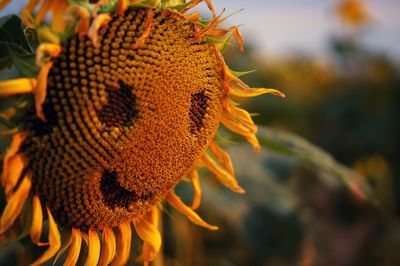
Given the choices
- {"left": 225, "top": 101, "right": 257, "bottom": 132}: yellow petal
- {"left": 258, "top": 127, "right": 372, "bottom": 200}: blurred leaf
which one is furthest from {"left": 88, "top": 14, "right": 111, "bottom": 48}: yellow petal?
{"left": 258, "top": 127, "right": 372, "bottom": 200}: blurred leaf

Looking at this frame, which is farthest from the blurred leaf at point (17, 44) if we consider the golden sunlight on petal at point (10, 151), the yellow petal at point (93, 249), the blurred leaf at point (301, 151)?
the blurred leaf at point (301, 151)

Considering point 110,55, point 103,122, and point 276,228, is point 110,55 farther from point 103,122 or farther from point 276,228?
point 276,228

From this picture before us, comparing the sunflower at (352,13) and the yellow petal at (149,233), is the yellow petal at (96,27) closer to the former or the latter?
the yellow petal at (149,233)

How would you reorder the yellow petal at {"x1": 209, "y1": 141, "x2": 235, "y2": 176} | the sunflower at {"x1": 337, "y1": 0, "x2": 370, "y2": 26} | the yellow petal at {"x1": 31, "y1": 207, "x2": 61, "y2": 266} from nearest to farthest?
1. the yellow petal at {"x1": 31, "y1": 207, "x2": 61, "y2": 266}
2. the yellow petal at {"x1": 209, "y1": 141, "x2": 235, "y2": 176}
3. the sunflower at {"x1": 337, "y1": 0, "x2": 370, "y2": 26}

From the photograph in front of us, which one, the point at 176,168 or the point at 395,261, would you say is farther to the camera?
the point at 395,261

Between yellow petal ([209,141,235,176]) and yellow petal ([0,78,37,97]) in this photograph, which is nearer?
yellow petal ([0,78,37,97])

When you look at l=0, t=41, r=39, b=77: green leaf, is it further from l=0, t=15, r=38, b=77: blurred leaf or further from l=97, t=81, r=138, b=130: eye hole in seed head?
l=97, t=81, r=138, b=130: eye hole in seed head

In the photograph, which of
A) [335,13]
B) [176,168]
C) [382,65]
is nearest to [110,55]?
[176,168]
